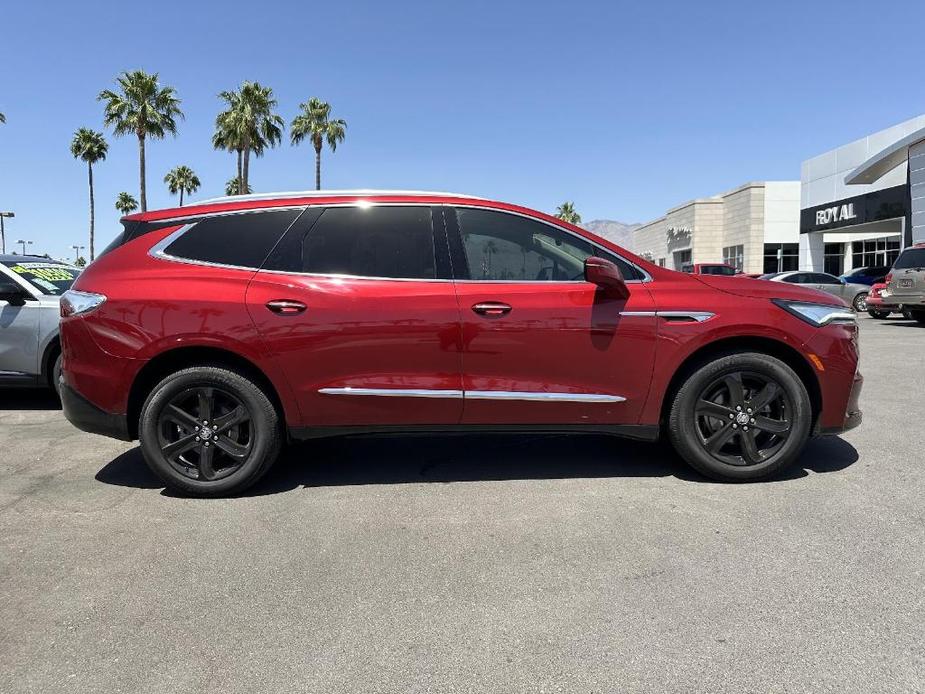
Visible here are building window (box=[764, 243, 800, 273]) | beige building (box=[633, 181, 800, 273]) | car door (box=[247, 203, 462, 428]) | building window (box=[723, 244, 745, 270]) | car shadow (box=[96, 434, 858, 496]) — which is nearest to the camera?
car door (box=[247, 203, 462, 428])

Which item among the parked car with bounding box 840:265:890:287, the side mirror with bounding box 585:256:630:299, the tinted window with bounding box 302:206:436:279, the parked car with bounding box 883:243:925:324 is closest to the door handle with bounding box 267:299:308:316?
the tinted window with bounding box 302:206:436:279

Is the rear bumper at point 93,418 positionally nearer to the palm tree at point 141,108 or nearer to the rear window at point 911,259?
the rear window at point 911,259

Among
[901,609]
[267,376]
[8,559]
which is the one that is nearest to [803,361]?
[901,609]

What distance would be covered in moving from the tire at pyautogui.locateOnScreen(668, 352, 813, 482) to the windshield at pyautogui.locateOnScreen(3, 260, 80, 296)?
5.47 m

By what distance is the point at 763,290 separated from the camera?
4035 mm

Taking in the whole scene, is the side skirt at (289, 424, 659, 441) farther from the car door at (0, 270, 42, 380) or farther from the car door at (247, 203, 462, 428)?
the car door at (0, 270, 42, 380)

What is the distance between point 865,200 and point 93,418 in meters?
36.6

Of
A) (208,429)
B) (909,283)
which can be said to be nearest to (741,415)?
(208,429)

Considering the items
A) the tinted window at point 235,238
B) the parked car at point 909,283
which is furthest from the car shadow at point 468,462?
→ the parked car at point 909,283

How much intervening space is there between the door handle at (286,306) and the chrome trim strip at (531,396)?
1084 mm

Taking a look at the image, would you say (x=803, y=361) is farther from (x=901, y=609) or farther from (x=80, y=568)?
(x=80, y=568)

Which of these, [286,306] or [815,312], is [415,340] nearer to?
[286,306]

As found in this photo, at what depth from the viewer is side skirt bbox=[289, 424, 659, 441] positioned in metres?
3.91

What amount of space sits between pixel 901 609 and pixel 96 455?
16.4ft
